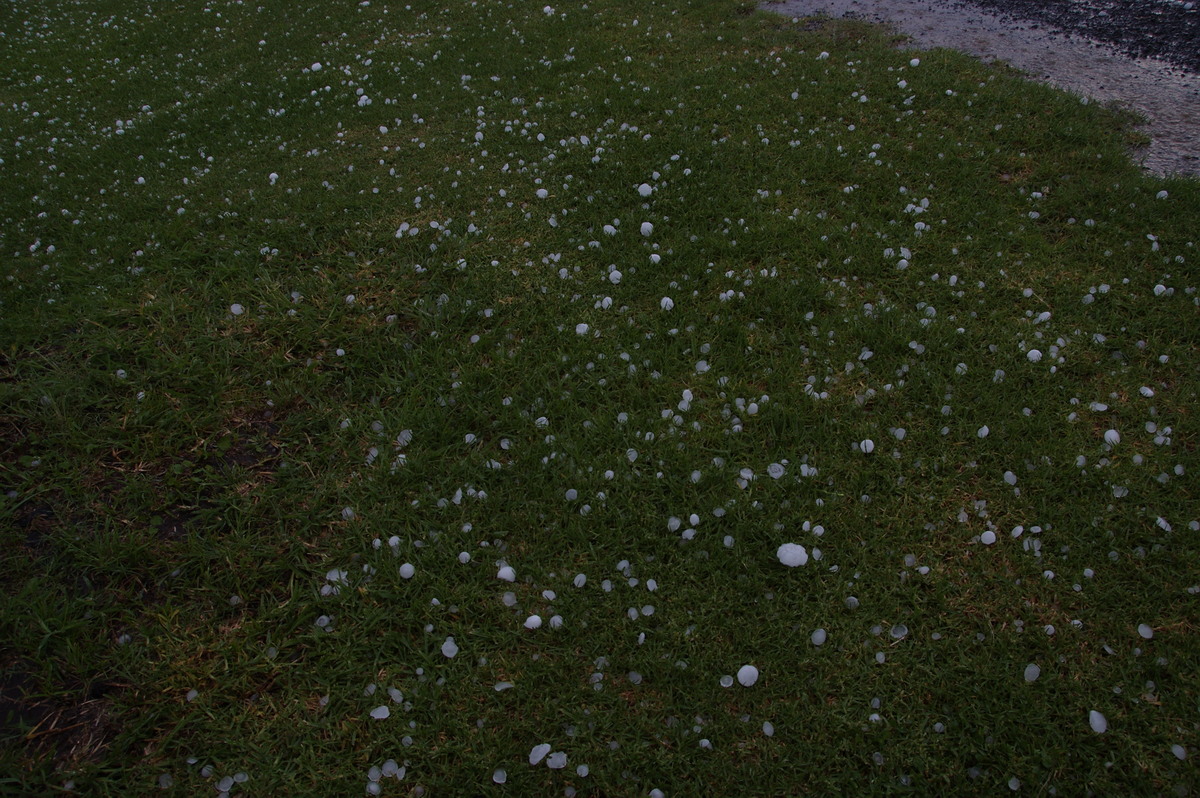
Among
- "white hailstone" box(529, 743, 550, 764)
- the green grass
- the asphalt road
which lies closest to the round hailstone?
the green grass

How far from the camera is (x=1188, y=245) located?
4.12 metres

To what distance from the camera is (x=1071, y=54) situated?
6.21 meters

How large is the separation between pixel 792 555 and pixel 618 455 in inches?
38.1

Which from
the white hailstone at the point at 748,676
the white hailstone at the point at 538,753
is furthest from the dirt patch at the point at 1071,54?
the white hailstone at the point at 538,753

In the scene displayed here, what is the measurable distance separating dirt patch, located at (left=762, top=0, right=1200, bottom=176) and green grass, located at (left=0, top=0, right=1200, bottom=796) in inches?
15.7

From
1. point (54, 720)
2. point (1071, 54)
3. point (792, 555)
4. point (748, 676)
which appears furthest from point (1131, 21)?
point (54, 720)

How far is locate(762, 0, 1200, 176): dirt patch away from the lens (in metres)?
5.08

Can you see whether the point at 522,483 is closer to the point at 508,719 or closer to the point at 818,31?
the point at 508,719

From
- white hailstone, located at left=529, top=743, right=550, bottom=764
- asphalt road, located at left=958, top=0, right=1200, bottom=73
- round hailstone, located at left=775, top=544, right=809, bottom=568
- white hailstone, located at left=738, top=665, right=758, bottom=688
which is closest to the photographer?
white hailstone, located at left=529, top=743, right=550, bottom=764

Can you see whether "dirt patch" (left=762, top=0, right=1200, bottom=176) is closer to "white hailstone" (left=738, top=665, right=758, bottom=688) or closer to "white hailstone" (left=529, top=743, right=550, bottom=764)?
"white hailstone" (left=738, top=665, right=758, bottom=688)

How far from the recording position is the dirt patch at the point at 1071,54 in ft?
16.7

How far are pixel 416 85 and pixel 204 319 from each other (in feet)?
12.9

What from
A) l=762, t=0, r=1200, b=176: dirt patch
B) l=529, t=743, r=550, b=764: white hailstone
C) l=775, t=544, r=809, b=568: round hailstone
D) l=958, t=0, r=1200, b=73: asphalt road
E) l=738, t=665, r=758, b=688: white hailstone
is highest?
l=958, t=0, r=1200, b=73: asphalt road

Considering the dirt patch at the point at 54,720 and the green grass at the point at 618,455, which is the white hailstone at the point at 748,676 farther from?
the dirt patch at the point at 54,720
